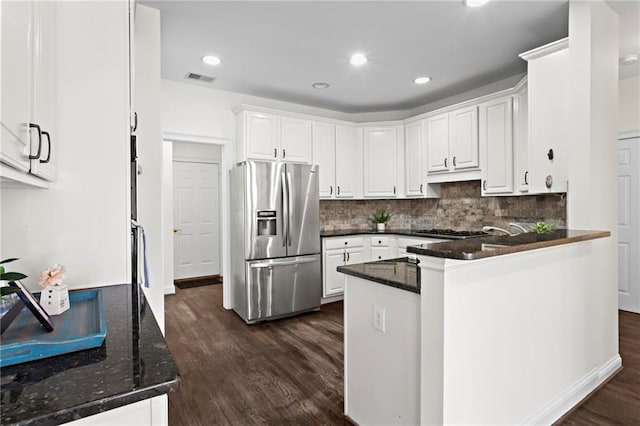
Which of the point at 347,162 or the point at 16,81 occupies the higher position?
the point at 347,162

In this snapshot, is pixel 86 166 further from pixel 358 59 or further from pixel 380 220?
pixel 380 220

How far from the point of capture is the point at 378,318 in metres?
1.78

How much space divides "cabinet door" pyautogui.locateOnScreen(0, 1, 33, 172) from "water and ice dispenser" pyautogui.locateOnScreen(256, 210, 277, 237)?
2915mm

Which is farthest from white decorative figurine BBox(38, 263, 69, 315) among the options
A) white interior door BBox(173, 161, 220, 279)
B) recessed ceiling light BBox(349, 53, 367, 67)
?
white interior door BBox(173, 161, 220, 279)

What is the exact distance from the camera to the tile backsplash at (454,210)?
3551 millimetres

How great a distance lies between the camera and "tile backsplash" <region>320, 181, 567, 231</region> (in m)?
3.55

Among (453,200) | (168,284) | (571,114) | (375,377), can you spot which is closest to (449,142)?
(453,200)

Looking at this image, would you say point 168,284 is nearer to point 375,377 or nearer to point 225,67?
point 225,67

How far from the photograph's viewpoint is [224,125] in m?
4.10

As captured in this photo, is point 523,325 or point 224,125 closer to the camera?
point 523,325

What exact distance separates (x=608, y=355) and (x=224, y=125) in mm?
4287

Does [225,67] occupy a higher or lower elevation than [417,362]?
higher

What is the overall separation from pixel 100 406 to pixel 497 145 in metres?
3.96

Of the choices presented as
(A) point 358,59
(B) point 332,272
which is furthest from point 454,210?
(A) point 358,59
